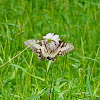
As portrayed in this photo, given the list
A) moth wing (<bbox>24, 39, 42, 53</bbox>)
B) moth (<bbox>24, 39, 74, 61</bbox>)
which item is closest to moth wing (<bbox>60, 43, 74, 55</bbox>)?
moth (<bbox>24, 39, 74, 61</bbox>)

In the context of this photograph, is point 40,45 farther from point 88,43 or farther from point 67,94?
point 88,43

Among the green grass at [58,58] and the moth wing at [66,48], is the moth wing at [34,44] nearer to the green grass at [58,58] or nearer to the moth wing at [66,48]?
the green grass at [58,58]

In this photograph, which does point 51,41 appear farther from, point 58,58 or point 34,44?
Result: point 58,58

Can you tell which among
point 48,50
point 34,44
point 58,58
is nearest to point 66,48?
point 48,50

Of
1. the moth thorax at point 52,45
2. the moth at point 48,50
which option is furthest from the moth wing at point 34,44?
the moth thorax at point 52,45

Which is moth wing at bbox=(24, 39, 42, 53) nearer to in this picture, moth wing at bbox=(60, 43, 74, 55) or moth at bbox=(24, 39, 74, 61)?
moth at bbox=(24, 39, 74, 61)

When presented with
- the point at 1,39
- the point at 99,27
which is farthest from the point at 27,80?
the point at 99,27
